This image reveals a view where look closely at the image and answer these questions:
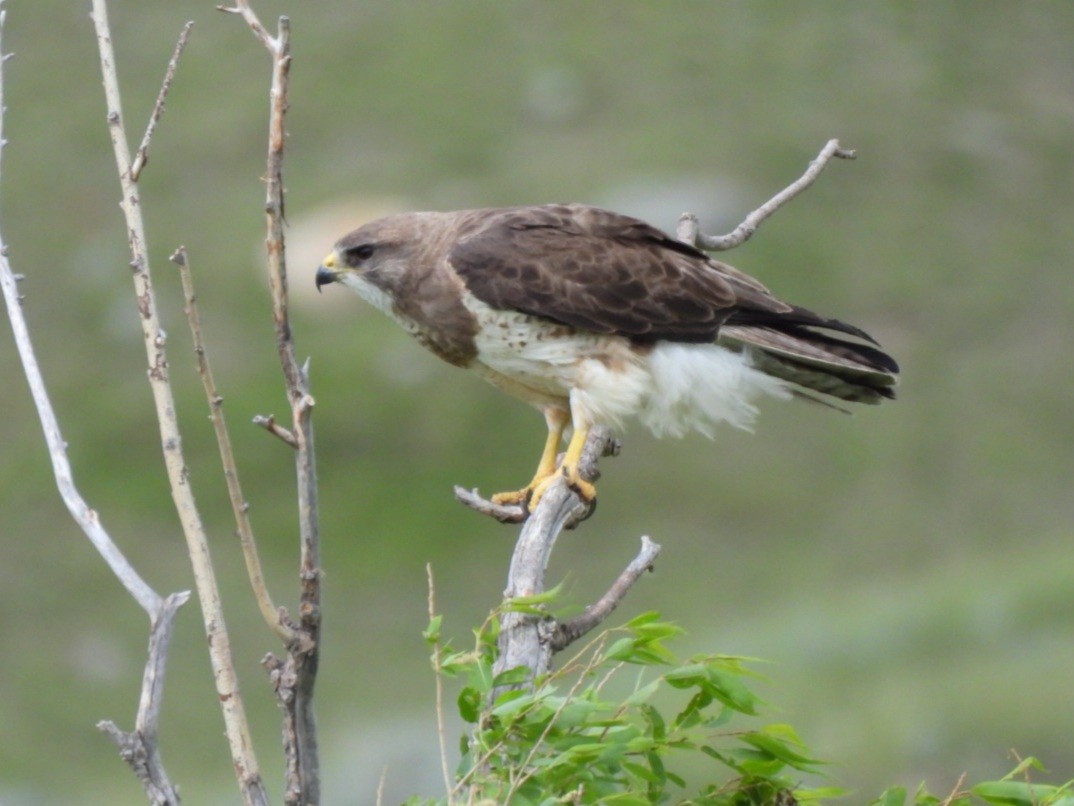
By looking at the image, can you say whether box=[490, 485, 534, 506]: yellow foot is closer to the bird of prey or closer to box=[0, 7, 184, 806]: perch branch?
the bird of prey

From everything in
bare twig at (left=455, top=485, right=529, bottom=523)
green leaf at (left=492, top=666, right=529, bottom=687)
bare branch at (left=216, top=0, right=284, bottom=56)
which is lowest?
green leaf at (left=492, top=666, right=529, bottom=687)

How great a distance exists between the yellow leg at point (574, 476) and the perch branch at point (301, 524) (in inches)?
Result: 96.5

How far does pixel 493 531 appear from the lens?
20453 millimetres

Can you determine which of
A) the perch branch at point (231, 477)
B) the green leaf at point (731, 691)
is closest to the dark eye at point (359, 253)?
the perch branch at point (231, 477)

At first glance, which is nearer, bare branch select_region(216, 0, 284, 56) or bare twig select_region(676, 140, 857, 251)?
bare branch select_region(216, 0, 284, 56)

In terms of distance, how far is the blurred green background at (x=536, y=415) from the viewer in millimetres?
18266

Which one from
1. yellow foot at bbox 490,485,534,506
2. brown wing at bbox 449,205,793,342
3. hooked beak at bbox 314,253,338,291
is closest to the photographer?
brown wing at bbox 449,205,793,342

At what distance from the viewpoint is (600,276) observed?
23.2 ft

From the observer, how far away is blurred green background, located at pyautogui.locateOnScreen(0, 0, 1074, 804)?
18.3m

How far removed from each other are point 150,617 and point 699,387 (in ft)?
12.3

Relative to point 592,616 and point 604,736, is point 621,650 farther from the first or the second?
point 592,616

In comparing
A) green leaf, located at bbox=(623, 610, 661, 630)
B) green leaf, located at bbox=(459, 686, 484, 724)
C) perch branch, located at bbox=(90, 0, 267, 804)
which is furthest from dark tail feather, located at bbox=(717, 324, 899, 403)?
perch branch, located at bbox=(90, 0, 267, 804)

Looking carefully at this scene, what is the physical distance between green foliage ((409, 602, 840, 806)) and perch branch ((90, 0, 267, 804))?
0.40 m

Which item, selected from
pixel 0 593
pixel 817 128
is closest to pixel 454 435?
pixel 0 593
